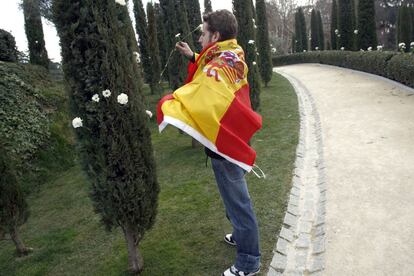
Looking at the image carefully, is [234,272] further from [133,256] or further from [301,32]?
[301,32]

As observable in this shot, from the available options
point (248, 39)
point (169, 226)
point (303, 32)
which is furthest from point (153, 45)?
point (303, 32)

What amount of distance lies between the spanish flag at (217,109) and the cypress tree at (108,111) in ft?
1.51

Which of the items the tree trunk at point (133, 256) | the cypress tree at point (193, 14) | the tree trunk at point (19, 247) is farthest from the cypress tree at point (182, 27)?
the tree trunk at point (133, 256)

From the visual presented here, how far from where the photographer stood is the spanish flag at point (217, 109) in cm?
307

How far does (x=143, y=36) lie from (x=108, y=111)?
550 inches

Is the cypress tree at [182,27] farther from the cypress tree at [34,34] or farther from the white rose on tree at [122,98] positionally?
the cypress tree at [34,34]

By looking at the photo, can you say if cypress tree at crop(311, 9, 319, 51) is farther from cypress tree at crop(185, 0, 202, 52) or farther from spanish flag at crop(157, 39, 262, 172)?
spanish flag at crop(157, 39, 262, 172)

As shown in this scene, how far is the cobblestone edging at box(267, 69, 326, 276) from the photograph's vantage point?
3.72 meters

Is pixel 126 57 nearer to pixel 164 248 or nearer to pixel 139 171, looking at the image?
pixel 139 171

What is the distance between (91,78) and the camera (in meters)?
3.24

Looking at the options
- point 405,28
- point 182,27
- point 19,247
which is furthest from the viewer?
point 405,28

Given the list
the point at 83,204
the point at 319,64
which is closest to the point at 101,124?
the point at 83,204

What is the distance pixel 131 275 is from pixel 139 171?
1.17 meters

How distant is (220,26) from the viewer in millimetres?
3328
